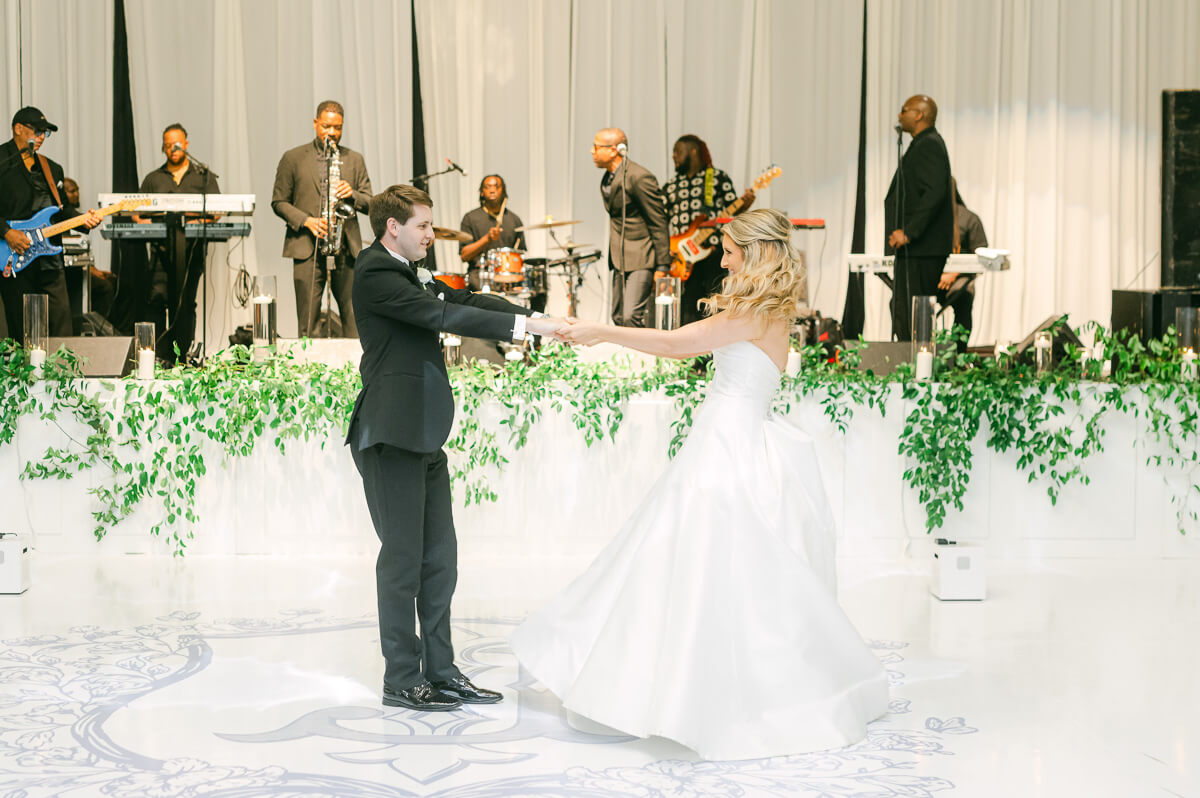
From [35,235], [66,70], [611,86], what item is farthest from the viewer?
[611,86]

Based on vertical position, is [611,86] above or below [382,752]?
above

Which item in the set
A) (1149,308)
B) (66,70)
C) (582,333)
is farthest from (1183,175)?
(66,70)

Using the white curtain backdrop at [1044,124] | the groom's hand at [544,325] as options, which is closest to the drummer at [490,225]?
the white curtain backdrop at [1044,124]

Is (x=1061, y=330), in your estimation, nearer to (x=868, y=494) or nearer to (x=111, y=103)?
(x=868, y=494)

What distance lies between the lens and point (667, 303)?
7098mm

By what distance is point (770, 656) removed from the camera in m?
3.46

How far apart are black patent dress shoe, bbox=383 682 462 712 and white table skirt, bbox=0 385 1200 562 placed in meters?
2.28

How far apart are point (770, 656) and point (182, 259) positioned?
19.9 feet

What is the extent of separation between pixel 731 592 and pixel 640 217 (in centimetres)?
536

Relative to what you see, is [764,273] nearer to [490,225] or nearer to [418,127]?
[490,225]

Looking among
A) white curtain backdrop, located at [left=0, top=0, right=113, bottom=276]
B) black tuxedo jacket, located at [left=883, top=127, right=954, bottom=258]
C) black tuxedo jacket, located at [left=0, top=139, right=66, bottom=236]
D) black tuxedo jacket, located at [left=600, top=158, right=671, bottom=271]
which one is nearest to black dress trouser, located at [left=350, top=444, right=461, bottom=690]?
black tuxedo jacket, located at [left=883, top=127, right=954, bottom=258]

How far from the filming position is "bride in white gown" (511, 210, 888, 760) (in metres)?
3.39

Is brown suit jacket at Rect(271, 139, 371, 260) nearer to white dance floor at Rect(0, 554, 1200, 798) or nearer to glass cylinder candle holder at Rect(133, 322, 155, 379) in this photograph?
glass cylinder candle holder at Rect(133, 322, 155, 379)

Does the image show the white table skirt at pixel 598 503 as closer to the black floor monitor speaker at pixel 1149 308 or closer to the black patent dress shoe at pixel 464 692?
the black floor monitor speaker at pixel 1149 308
